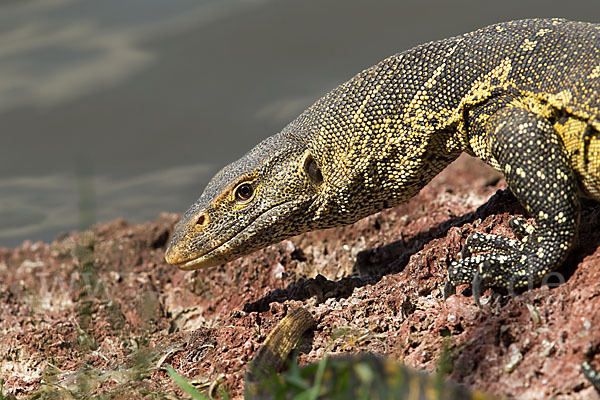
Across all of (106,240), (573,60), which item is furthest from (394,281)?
(106,240)

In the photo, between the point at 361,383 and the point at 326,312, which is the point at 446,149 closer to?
the point at 326,312

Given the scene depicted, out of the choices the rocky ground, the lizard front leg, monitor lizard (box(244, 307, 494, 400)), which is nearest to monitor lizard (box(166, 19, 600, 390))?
the lizard front leg

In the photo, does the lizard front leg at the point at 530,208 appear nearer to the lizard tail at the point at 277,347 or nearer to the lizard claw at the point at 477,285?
the lizard claw at the point at 477,285

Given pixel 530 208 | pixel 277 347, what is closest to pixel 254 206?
pixel 277 347

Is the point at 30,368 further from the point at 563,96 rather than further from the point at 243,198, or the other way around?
the point at 563,96

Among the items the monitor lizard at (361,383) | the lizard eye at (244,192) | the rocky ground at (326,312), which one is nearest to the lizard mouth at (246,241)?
the lizard eye at (244,192)

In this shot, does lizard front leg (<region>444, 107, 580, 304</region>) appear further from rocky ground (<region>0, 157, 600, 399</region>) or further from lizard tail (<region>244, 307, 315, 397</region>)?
lizard tail (<region>244, 307, 315, 397</region>)
